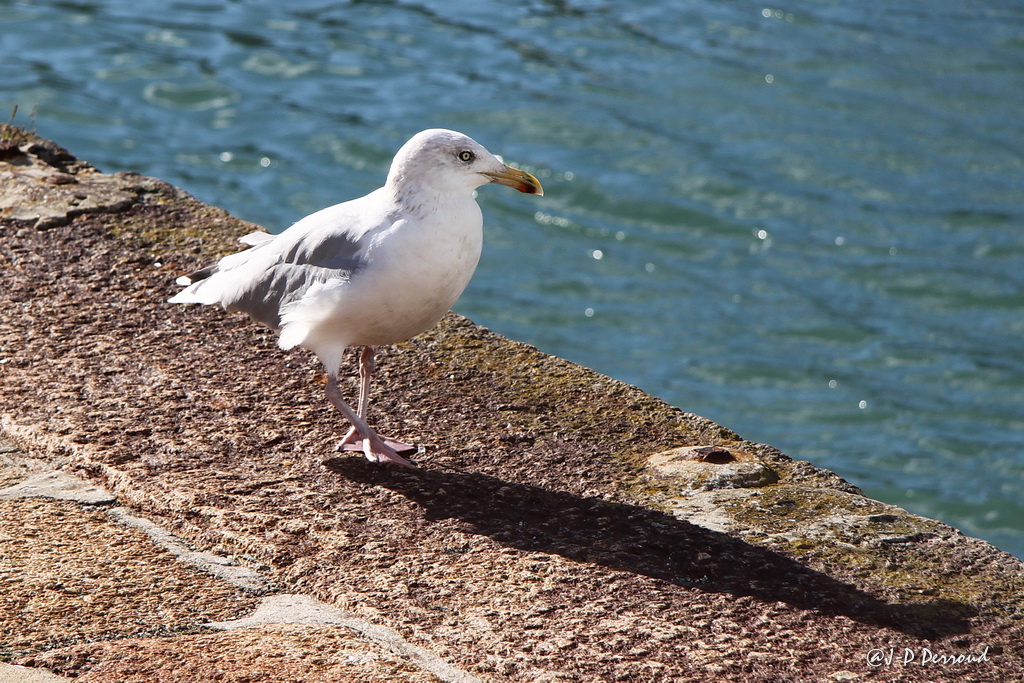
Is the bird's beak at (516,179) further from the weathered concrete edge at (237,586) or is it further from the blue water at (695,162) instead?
the blue water at (695,162)

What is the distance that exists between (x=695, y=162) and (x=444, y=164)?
642 cm

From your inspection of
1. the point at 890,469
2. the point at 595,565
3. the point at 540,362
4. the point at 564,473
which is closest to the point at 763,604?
the point at 595,565

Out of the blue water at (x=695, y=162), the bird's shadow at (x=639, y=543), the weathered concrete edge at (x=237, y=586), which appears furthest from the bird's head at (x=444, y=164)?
the blue water at (x=695, y=162)

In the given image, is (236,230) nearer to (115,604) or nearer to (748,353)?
(115,604)

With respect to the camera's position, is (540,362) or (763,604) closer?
(763,604)

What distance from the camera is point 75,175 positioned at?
14.9 feet

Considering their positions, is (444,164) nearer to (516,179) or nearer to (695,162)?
(516,179)

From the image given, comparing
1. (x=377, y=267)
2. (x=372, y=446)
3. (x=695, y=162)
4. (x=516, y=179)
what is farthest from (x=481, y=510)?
(x=695, y=162)

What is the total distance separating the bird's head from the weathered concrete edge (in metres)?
1.12

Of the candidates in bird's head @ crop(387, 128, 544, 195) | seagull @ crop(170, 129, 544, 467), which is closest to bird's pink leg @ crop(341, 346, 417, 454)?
seagull @ crop(170, 129, 544, 467)

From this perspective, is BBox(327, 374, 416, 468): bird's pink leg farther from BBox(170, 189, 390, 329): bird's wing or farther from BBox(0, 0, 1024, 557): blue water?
BBox(0, 0, 1024, 557): blue water

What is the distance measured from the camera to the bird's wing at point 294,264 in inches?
125

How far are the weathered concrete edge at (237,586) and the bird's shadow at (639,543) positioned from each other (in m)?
0.46

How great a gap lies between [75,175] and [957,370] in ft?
17.9
